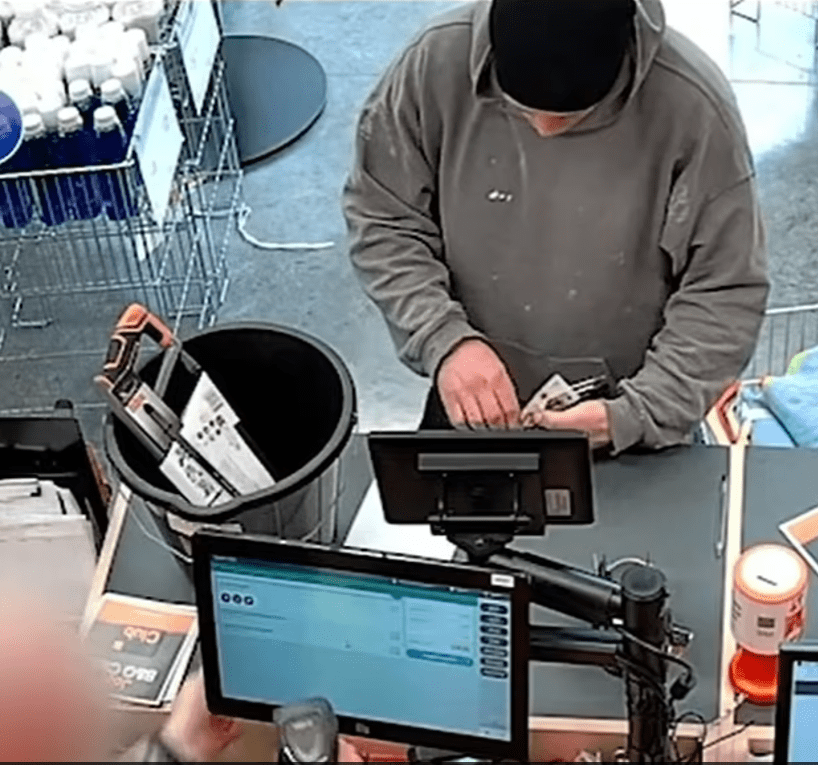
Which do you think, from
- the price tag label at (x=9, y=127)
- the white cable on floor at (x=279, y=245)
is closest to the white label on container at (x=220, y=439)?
the price tag label at (x=9, y=127)

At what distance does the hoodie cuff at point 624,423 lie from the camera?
2367mm

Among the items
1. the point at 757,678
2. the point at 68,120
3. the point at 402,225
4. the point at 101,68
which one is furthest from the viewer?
the point at 101,68

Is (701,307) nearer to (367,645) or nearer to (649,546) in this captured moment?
(649,546)

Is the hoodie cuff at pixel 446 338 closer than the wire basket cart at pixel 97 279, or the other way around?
the hoodie cuff at pixel 446 338

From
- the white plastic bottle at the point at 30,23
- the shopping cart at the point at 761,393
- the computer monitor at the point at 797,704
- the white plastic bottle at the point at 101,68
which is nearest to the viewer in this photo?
the computer monitor at the point at 797,704

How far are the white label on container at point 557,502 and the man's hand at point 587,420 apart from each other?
15.9 inches

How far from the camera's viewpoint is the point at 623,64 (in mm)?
2221

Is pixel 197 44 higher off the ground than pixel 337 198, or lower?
higher

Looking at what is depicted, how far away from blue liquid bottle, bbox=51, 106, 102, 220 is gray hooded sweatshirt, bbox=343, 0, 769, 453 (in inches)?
38.1

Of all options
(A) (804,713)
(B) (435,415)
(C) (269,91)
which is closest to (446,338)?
(B) (435,415)

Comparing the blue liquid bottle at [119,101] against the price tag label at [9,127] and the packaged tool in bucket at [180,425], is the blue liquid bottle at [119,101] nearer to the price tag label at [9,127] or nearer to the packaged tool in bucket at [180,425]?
the price tag label at [9,127]

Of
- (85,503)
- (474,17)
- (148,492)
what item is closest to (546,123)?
(474,17)

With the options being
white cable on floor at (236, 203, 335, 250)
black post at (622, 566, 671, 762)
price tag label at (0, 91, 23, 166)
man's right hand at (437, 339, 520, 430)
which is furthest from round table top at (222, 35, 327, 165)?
black post at (622, 566, 671, 762)

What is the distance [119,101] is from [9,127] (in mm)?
270
